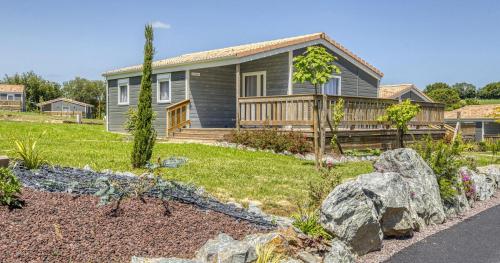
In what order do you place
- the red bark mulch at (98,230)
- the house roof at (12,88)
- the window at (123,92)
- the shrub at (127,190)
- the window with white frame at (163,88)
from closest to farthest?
the red bark mulch at (98,230) < the shrub at (127,190) < the window with white frame at (163,88) < the window at (123,92) < the house roof at (12,88)

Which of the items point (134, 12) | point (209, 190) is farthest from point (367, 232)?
point (134, 12)

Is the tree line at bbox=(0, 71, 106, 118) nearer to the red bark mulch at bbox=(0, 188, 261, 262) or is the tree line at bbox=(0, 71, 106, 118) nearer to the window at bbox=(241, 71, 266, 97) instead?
the window at bbox=(241, 71, 266, 97)

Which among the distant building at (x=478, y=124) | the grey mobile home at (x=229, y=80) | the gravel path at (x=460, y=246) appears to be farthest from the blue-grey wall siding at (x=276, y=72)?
the distant building at (x=478, y=124)

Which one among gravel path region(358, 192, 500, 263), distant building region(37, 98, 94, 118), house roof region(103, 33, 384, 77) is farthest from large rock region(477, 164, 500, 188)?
distant building region(37, 98, 94, 118)

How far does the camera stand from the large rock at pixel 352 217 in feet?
16.0

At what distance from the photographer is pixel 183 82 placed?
17.9 metres

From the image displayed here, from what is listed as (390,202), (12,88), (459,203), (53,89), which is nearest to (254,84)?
(459,203)

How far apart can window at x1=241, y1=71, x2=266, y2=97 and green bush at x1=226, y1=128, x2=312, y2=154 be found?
15.3 feet

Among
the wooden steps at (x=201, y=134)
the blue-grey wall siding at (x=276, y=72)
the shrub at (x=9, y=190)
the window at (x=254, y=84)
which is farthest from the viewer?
the window at (x=254, y=84)

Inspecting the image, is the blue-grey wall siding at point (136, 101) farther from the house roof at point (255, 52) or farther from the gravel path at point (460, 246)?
the gravel path at point (460, 246)

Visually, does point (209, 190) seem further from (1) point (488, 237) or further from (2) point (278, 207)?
(1) point (488, 237)

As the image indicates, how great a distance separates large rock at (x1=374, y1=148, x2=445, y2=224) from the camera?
6502 millimetres

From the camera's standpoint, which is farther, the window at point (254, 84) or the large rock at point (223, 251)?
the window at point (254, 84)

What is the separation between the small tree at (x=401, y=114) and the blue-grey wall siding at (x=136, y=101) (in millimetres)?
7589
